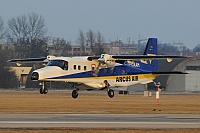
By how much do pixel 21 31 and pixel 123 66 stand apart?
118214 mm

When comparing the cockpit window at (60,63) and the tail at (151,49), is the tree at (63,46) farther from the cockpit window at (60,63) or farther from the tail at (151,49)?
the cockpit window at (60,63)

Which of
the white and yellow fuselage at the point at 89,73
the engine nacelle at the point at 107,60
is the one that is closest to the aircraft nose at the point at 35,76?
the white and yellow fuselage at the point at 89,73

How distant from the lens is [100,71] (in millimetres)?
51875

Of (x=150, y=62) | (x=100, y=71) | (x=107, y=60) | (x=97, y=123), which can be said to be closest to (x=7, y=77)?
(x=150, y=62)

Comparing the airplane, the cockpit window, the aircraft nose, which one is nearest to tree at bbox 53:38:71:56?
the airplane

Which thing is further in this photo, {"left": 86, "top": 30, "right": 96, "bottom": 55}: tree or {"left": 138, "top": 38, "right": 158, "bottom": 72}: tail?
{"left": 86, "top": 30, "right": 96, "bottom": 55}: tree

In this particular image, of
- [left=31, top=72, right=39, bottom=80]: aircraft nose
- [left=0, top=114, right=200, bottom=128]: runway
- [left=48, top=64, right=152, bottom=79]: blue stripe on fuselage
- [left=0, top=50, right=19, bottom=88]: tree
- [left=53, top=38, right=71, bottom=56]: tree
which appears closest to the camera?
[left=0, top=114, right=200, bottom=128]: runway

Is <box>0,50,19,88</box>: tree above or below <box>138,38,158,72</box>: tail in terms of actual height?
below

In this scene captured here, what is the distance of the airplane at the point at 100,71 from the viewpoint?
1934 inches

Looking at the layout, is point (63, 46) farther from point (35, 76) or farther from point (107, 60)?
point (35, 76)

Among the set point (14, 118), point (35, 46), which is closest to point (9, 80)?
point (35, 46)

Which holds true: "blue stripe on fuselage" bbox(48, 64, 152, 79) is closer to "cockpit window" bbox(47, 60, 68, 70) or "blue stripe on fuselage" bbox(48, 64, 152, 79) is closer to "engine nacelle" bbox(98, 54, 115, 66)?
"engine nacelle" bbox(98, 54, 115, 66)

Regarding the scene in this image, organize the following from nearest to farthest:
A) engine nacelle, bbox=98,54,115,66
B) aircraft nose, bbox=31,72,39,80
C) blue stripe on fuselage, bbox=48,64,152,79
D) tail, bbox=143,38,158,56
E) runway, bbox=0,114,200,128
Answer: runway, bbox=0,114,200,128, aircraft nose, bbox=31,72,39,80, blue stripe on fuselage, bbox=48,64,152,79, engine nacelle, bbox=98,54,115,66, tail, bbox=143,38,158,56

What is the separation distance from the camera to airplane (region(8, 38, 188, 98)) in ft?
161
